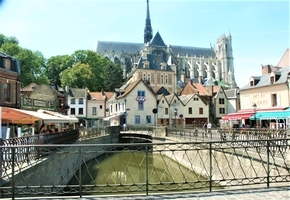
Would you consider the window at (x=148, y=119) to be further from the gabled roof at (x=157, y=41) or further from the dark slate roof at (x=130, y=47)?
the gabled roof at (x=157, y=41)

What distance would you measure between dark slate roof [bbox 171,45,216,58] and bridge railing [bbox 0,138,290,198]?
108 m

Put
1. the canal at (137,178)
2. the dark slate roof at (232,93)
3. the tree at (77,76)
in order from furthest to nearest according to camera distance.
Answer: the tree at (77,76)
the dark slate roof at (232,93)
the canal at (137,178)

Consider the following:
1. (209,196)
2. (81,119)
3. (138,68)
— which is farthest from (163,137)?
(138,68)

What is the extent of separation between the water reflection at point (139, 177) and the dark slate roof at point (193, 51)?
102014mm

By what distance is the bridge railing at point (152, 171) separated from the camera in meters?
6.30

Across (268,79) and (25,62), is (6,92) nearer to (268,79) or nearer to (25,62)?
(268,79)

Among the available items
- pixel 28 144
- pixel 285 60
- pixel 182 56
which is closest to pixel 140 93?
pixel 285 60

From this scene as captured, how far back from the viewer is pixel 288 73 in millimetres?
30656

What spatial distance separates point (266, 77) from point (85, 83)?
43809 mm

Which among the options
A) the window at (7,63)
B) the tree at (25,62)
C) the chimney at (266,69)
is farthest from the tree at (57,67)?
the window at (7,63)

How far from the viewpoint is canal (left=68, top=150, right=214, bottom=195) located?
647 cm

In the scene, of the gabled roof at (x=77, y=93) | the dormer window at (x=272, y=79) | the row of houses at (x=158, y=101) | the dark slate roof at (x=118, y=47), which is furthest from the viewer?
the dark slate roof at (x=118, y=47)

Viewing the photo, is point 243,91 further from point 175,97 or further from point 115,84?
point 115,84

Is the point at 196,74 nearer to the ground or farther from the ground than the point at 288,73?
farther from the ground
